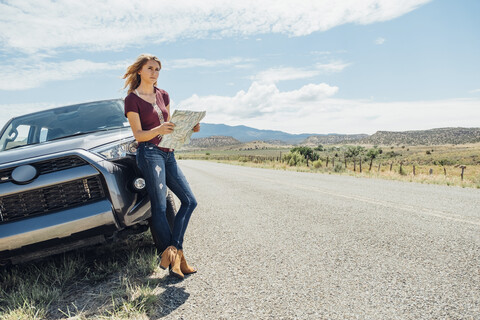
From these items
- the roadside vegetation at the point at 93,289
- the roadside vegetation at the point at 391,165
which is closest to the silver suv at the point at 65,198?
the roadside vegetation at the point at 93,289

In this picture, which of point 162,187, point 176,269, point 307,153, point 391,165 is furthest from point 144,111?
point 307,153

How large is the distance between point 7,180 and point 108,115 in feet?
6.80

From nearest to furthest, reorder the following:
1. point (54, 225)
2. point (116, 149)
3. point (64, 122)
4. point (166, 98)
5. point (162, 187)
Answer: point (54, 225), point (162, 187), point (116, 149), point (166, 98), point (64, 122)

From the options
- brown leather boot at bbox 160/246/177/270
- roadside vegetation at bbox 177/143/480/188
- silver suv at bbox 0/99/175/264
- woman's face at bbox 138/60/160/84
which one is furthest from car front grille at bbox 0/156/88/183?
roadside vegetation at bbox 177/143/480/188

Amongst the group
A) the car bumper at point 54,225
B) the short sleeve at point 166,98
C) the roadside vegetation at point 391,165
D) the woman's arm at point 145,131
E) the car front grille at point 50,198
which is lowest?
the roadside vegetation at point 391,165

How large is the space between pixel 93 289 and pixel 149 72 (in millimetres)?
2030

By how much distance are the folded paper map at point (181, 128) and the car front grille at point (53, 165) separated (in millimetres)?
750

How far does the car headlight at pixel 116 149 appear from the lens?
315 cm

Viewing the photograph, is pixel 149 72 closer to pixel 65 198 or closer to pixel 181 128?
pixel 181 128

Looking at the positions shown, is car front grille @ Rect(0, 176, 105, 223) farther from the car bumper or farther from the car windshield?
the car windshield

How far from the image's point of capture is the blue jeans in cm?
Result: 310

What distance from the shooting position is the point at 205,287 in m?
2.92

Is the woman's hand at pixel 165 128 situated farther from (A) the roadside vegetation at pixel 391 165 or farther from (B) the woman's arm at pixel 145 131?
(A) the roadside vegetation at pixel 391 165

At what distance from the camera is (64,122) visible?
15.2ft
